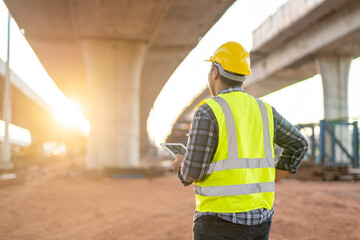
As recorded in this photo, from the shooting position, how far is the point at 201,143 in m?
2.11

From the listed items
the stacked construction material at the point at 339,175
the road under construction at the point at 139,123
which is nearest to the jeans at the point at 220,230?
the road under construction at the point at 139,123

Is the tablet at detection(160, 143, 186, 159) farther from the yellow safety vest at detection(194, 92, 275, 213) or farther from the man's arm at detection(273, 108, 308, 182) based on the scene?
the man's arm at detection(273, 108, 308, 182)

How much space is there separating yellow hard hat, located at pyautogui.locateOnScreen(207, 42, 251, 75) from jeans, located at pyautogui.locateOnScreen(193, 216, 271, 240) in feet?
2.86

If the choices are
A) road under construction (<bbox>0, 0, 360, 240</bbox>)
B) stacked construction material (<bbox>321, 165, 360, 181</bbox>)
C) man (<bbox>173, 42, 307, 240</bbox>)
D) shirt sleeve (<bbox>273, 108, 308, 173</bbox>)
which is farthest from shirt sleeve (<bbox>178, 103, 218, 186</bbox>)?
stacked construction material (<bbox>321, 165, 360, 181</bbox>)

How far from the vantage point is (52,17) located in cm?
1658

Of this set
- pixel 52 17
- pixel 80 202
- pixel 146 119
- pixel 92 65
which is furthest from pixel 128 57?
pixel 146 119

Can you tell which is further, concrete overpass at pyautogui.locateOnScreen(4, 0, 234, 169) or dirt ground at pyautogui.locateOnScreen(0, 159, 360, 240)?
concrete overpass at pyautogui.locateOnScreen(4, 0, 234, 169)

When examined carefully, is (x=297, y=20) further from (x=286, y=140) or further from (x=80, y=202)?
(x=286, y=140)

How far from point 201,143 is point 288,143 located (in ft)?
2.40

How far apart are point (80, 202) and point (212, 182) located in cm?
871

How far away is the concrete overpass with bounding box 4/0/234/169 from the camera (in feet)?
49.6

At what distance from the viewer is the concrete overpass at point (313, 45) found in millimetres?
21797

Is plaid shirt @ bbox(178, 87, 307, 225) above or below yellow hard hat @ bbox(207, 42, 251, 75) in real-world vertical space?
below

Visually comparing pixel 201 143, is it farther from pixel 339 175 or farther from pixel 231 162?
pixel 339 175
